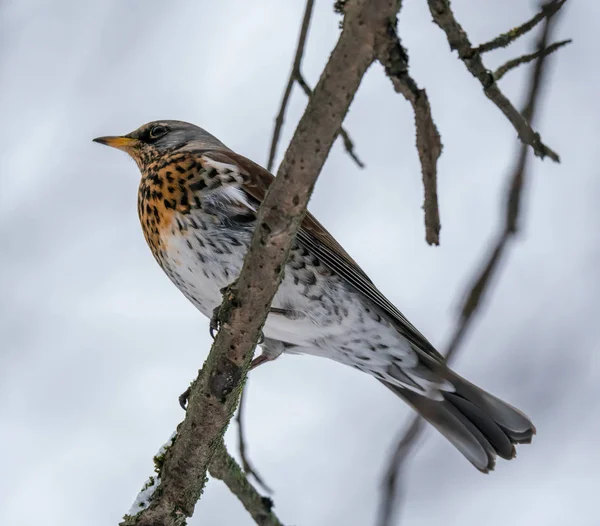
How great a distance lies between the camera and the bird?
3.80 metres

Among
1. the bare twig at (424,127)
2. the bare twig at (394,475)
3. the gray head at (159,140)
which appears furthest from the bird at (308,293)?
the bare twig at (394,475)

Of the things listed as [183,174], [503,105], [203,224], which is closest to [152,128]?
[183,174]

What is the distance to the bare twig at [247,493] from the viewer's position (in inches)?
145

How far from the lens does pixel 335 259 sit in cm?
384

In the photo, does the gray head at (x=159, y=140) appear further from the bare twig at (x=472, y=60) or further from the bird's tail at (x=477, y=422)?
the bare twig at (x=472, y=60)

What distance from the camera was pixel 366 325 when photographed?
13.3 ft

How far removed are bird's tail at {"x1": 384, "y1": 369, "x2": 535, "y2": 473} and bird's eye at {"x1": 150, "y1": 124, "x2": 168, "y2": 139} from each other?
2.17 meters

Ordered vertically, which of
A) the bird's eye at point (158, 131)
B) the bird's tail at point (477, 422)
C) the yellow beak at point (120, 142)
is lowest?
the bird's tail at point (477, 422)

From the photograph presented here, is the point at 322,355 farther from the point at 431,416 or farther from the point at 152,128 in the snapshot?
the point at 152,128

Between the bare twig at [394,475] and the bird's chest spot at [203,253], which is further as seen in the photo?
the bird's chest spot at [203,253]

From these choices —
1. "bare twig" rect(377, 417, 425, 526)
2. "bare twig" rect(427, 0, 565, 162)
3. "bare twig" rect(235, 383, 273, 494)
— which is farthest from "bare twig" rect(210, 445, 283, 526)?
"bare twig" rect(377, 417, 425, 526)

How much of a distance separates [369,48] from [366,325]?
7.69 ft

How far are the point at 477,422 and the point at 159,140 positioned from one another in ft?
8.00

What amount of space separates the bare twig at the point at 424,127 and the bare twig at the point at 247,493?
1.89m
